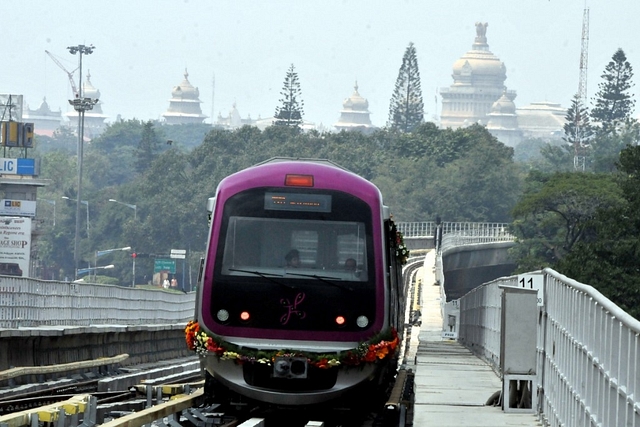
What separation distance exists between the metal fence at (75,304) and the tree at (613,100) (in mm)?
128273

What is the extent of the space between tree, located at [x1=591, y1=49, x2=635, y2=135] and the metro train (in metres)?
148

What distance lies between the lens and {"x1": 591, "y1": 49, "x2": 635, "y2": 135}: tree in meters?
167

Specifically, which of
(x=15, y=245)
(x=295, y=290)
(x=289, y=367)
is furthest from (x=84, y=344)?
(x=15, y=245)

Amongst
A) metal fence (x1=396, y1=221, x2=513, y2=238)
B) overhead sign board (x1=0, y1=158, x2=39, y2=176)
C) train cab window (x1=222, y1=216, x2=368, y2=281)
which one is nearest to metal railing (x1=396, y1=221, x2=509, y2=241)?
metal fence (x1=396, y1=221, x2=513, y2=238)

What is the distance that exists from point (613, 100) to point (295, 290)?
160911 mm

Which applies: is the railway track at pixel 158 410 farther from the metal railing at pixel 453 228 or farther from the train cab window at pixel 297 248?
the metal railing at pixel 453 228

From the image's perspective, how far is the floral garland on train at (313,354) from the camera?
16859mm

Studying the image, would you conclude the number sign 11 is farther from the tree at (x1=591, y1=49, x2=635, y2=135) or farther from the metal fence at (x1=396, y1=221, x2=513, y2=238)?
the tree at (x1=591, y1=49, x2=635, y2=135)

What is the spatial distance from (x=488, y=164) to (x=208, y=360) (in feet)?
408

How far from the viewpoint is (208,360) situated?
17219 millimetres

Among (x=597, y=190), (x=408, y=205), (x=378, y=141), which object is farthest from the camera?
(x=378, y=141)

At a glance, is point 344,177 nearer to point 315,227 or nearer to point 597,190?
point 315,227

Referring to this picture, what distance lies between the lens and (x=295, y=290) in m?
17.3

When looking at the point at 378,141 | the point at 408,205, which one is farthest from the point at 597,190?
the point at 378,141
